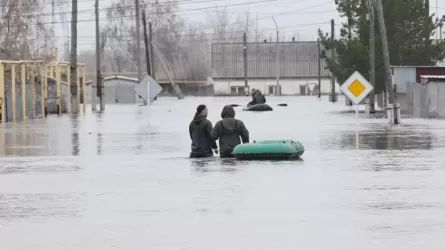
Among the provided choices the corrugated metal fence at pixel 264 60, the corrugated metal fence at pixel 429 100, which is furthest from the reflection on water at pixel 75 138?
the corrugated metal fence at pixel 264 60

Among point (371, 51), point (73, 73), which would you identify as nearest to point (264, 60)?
point (73, 73)

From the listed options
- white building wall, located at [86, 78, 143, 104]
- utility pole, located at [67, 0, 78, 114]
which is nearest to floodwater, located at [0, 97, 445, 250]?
utility pole, located at [67, 0, 78, 114]

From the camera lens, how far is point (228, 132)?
918 inches

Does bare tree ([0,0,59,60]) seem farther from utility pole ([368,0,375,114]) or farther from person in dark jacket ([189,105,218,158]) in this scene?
person in dark jacket ([189,105,218,158])

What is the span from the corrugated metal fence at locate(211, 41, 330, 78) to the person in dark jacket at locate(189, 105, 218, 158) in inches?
5065

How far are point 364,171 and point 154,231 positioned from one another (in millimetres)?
8839

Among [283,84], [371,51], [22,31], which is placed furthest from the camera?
[283,84]

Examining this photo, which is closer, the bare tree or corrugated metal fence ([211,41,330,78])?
the bare tree

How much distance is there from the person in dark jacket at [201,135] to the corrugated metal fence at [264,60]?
5065 inches

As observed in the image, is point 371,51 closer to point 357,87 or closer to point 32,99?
point 357,87

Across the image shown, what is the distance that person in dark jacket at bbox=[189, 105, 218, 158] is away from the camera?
23500 millimetres

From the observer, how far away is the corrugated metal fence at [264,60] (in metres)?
154

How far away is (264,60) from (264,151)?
132m

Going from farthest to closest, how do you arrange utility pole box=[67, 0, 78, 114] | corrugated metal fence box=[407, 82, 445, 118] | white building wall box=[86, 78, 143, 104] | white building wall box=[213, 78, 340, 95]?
white building wall box=[213, 78, 340, 95]
white building wall box=[86, 78, 143, 104]
utility pole box=[67, 0, 78, 114]
corrugated metal fence box=[407, 82, 445, 118]
